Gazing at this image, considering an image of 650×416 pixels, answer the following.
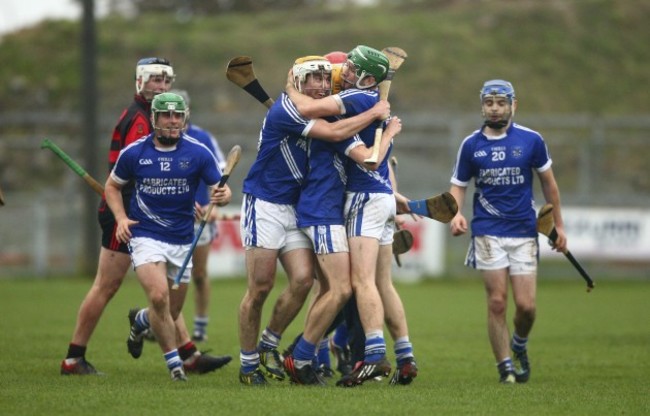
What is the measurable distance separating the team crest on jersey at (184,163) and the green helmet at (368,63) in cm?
142

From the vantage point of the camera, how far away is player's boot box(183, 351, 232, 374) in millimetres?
9695

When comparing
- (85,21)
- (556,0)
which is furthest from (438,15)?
(85,21)

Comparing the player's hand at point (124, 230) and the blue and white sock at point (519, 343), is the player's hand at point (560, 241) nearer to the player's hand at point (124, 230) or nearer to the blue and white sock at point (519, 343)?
the blue and white sock at point (519, 343)

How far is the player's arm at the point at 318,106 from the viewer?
8.40 metres

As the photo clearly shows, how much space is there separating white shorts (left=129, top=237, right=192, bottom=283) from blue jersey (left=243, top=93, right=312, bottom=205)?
2.51ft

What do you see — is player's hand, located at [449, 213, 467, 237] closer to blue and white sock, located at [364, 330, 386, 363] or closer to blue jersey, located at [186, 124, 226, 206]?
blue and white sock, located at [364, 330, 386, 363]

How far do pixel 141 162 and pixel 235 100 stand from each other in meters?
25.1

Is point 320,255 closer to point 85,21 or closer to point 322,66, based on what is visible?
point 322,66

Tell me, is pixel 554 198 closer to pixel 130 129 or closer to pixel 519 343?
pixel 519 343

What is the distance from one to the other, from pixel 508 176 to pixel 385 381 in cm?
184

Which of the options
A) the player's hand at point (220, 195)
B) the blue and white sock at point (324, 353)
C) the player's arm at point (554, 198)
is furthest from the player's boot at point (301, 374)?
the player's arm at point (554, 198)

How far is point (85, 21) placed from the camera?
74.7 feet

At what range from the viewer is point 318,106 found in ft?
27.6

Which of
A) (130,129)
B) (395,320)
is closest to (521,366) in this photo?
(395,320)
